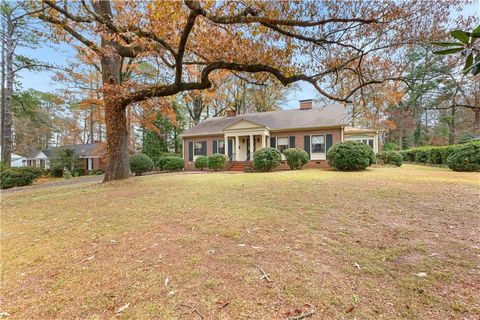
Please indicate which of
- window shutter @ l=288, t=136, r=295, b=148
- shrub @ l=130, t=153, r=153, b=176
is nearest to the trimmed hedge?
window shutter @ l=288, t=136, r=295, b=148

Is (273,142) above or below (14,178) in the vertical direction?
above

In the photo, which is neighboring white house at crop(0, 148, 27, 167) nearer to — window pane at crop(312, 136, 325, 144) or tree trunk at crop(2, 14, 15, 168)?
tree trunk at crop(2, 14, 15, 168)

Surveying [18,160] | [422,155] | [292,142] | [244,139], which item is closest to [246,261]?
[292,142]

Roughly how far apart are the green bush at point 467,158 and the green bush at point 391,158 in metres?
4.31

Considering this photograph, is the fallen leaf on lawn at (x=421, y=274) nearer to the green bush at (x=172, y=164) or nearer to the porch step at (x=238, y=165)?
the porch step at (x=238, y=165)

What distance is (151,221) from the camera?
4.12m

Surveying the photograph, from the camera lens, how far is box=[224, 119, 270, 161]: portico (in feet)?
59.8

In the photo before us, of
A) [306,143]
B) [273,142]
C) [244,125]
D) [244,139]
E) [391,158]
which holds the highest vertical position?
[244,125]

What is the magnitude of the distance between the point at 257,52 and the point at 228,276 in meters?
6.15

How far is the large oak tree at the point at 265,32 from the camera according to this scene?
5273mm

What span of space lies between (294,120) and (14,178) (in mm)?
18325

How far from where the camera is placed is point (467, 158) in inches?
423

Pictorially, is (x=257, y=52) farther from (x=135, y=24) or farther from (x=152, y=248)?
(x=152, y=248)

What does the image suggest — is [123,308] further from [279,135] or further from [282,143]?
[279,135]
